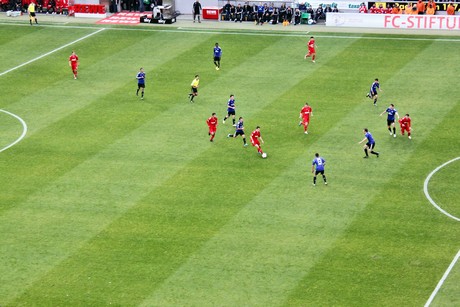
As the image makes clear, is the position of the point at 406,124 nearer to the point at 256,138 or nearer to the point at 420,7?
the point at 256,138

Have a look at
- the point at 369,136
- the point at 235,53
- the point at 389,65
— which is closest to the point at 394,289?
the point at 369,136

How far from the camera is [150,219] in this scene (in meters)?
46.2

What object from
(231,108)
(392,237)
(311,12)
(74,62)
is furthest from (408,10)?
(392,237)

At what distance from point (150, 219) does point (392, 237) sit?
11.6 metres

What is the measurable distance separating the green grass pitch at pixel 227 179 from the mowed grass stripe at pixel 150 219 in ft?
0.33

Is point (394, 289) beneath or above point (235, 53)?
beneath

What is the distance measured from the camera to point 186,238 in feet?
145

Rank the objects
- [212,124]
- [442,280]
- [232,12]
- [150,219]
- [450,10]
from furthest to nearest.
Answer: [232,12]
[450,10]
[212,124]
[150,219]
[442,280]

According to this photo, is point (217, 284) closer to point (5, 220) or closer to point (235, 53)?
point (5, 220)

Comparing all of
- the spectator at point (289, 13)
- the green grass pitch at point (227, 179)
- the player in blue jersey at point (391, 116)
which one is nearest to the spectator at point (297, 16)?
the spectator at point (289, 13)

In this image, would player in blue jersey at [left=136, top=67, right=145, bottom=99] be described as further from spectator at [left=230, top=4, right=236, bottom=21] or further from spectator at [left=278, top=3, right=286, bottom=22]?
spectator at [left=230, top=4, right=236, bottom=21]

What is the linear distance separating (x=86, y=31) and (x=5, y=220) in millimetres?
37075

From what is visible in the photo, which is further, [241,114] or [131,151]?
[241,114]

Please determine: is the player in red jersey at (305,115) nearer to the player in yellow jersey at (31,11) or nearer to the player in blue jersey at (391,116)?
the player in blue jersey at (391,116)
